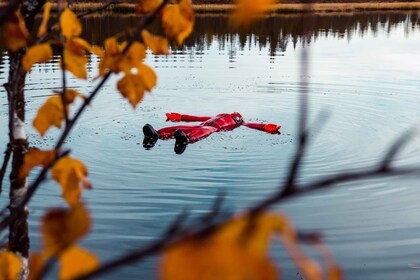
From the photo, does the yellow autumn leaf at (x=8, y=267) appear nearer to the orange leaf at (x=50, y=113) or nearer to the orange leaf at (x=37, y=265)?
the orange leaf at (x=37, y=265)

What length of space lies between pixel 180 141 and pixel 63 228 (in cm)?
923

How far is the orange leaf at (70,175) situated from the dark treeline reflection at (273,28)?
76.8ft

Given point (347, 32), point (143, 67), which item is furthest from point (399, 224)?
point (347, 32)

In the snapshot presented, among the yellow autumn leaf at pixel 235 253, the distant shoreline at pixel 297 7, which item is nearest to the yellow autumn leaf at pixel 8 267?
the yellow autumn leaf at pixel 235 253

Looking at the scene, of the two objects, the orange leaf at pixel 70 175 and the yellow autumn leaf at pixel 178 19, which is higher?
the yellow autumn leaf at pixel 178 19

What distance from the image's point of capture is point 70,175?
1.09 m


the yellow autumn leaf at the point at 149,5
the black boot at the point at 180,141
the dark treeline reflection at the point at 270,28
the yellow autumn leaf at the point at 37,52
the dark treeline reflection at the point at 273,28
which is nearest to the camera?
the yellow autumn leaf at the point at 37,52

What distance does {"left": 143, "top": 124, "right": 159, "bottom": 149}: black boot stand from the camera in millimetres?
10086

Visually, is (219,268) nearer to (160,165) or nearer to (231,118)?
(160,165)

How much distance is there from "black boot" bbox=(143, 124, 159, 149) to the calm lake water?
125 millimetres

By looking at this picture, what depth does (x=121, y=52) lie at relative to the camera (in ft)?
3.92

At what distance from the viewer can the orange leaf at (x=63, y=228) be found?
540mm

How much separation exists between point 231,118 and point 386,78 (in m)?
8.14

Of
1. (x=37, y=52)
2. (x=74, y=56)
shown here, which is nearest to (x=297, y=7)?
(x=74, y=56)
